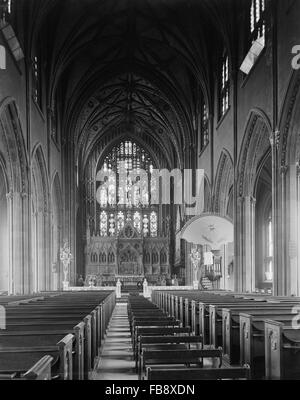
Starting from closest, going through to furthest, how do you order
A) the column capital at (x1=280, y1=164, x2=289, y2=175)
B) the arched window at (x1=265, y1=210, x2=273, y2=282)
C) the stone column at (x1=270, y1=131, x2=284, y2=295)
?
the stone column at (x1=270, y1=131, x2=284, y2=295)
the column capital at (x1=280, y1=164, x2=289, y2=175)
the arched window at (x1=265, y1=210, x2=273, y2=282)

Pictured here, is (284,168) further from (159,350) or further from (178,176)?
(178,176)

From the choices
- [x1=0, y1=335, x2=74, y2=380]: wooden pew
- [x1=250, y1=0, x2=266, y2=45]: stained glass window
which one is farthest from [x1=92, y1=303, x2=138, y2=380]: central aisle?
[x1=250, y1=0, x2=266, y2=45]: stained glass window

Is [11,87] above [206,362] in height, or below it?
above

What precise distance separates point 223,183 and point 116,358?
22950mm

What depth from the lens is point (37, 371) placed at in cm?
359

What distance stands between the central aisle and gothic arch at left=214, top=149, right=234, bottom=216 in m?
16.8

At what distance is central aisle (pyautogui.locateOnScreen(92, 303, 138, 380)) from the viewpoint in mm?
9102

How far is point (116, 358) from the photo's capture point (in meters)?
11.0

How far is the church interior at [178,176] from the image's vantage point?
316 inches

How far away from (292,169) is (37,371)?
1807 centimetres

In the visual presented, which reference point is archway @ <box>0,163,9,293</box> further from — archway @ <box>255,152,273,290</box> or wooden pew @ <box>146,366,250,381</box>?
wooden pew @ <box>146,366,250,381</box>

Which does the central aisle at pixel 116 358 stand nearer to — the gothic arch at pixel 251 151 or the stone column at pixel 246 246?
the stone column at pixel 246 246
